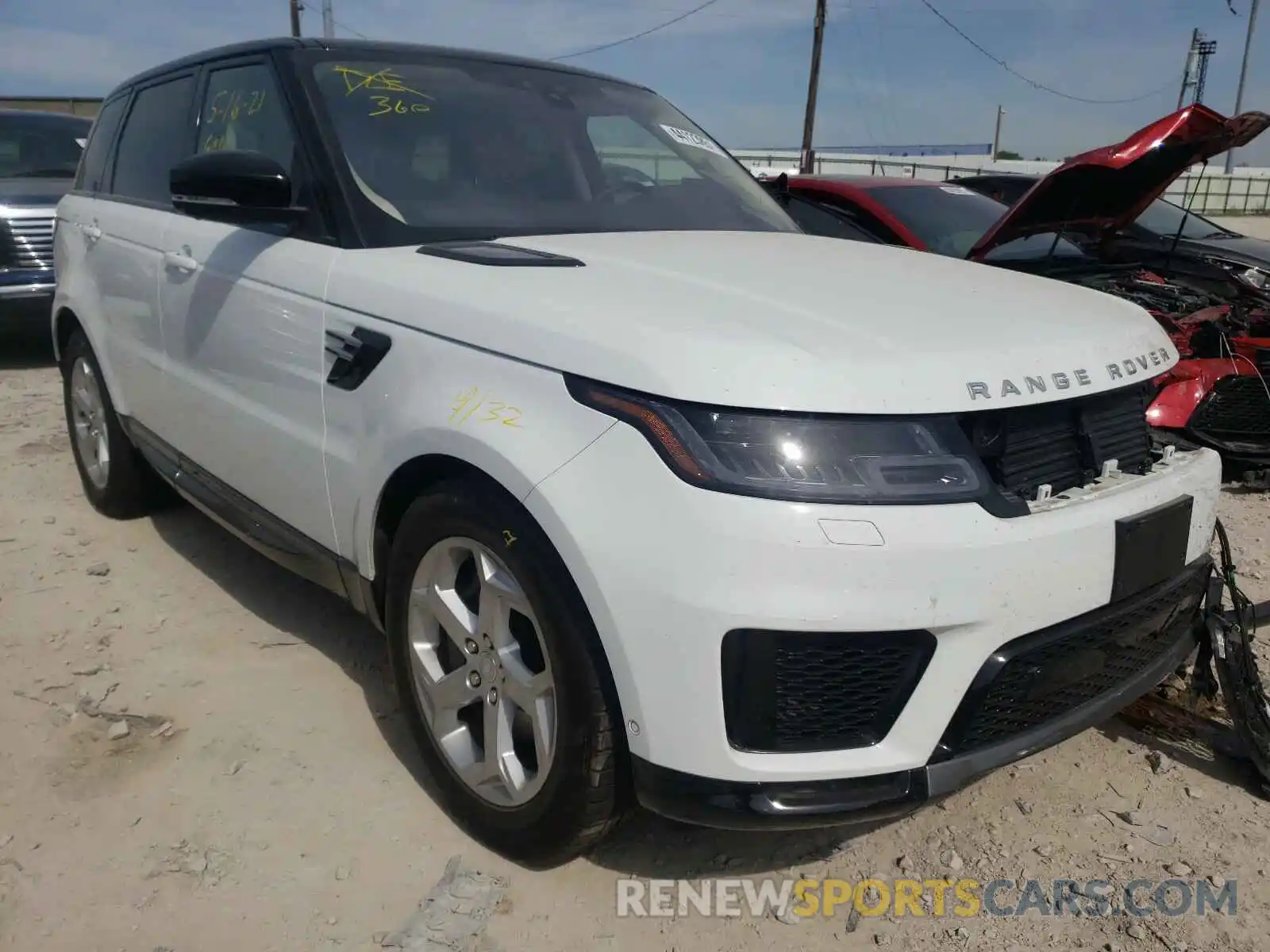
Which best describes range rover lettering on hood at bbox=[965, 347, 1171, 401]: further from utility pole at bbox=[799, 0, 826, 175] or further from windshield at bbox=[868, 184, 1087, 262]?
utility pole at bbox=[799, 0, 826, 175]

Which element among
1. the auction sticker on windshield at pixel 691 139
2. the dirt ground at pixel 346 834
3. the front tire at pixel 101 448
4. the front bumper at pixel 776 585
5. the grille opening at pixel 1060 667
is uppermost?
the auction sticker on windshield at pixel 691 139

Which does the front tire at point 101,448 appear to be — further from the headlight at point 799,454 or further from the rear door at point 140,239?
the headlight at point 799,454

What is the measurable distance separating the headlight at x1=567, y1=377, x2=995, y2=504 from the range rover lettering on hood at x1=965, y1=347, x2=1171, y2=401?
0.14 meters

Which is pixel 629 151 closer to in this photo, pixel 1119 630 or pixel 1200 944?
pixel 1119 630

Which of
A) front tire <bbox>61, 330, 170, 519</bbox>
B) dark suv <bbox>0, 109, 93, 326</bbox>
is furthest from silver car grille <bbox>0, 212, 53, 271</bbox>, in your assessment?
front tire <bbox>61, 330, 170, 519</bbox>

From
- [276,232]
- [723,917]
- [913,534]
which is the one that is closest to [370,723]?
[723,917]

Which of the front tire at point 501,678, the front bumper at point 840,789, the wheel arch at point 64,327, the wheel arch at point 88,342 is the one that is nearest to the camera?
the front bumper at point 840,789

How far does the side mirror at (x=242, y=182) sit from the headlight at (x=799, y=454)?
4.23 ft

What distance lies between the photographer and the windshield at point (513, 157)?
2.64m

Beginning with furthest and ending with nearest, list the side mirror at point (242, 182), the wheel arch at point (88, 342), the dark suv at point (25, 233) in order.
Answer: the dark suv at point (25, 233)
the wheel arch at point (88, 342)
the side mirror at point (242, 182)

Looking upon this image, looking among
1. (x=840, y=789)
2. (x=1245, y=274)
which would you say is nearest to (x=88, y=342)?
(x=840, y=789)

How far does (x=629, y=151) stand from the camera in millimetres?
3336

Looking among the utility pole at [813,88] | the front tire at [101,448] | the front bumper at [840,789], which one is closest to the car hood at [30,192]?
the front tire at [101,448]

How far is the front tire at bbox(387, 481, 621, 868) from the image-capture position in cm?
189
